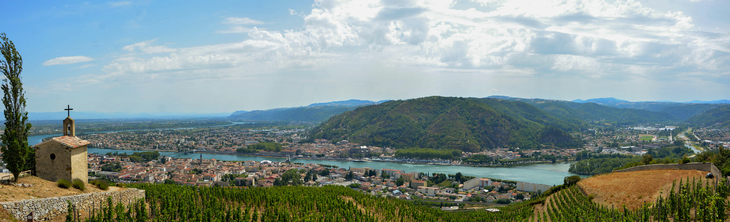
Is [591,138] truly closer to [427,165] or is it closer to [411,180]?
[427,165]

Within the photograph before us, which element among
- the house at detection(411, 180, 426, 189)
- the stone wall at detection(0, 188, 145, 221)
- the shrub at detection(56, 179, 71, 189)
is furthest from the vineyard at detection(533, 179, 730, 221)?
the house at detection(411, 180, 426, 189)

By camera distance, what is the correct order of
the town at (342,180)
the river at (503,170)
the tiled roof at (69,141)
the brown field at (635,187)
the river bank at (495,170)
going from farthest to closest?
the river bank at (495,170), the river at (503,170), the town at (342,180), the brown field at (635,187), the tiled roof at (69,141)

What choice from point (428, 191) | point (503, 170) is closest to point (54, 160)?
point (428, 191)

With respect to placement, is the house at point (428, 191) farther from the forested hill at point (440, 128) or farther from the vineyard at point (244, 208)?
the forested hill at point (440, 128)

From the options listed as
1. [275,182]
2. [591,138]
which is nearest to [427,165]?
[275,182]

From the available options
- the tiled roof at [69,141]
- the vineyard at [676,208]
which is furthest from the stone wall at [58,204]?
the vineyard at [676,208]

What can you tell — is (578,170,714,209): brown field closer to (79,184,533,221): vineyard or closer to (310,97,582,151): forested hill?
(79,184,533,221): vineyard
